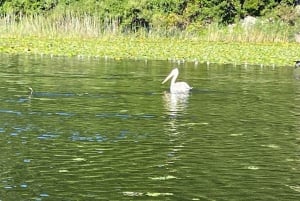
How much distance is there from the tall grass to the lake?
777 inches

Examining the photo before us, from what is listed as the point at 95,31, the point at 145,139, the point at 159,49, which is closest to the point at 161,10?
the point at 95,31

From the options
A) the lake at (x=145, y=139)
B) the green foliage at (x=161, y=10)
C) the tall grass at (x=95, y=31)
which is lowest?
the lake at (x=145, y=139)

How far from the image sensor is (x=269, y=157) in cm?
1256

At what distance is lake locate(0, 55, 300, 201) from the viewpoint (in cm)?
1036

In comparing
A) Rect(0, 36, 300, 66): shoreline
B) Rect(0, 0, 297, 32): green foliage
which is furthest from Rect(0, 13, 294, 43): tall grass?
Rect(0, 0, 297, 32): green foliage

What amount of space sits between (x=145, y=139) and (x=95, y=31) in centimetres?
3049

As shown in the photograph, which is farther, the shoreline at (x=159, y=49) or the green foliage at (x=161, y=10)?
the green foliage at (x=161, y=10)

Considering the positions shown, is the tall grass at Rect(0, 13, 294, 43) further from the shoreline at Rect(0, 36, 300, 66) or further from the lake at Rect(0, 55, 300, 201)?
the lake at Rect(0, 55, 300, 201)

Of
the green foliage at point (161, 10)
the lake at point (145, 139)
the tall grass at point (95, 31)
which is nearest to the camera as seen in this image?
the lake at point (145, 139)

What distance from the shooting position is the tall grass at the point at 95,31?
145 feet

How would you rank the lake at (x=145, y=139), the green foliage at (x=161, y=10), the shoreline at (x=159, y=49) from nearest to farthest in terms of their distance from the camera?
1. the lake at (x=145, y=139)
2. the shoreline at (x=159, y=49)
3. the green foliage at (x=161, y=10)

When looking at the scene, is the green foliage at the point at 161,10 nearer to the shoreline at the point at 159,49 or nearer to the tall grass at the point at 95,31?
the tall grass at the point at 95,31

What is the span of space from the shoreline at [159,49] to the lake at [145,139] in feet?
32.7

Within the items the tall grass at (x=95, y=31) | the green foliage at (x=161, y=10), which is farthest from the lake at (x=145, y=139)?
the green foliage at (x=161, y=10)
